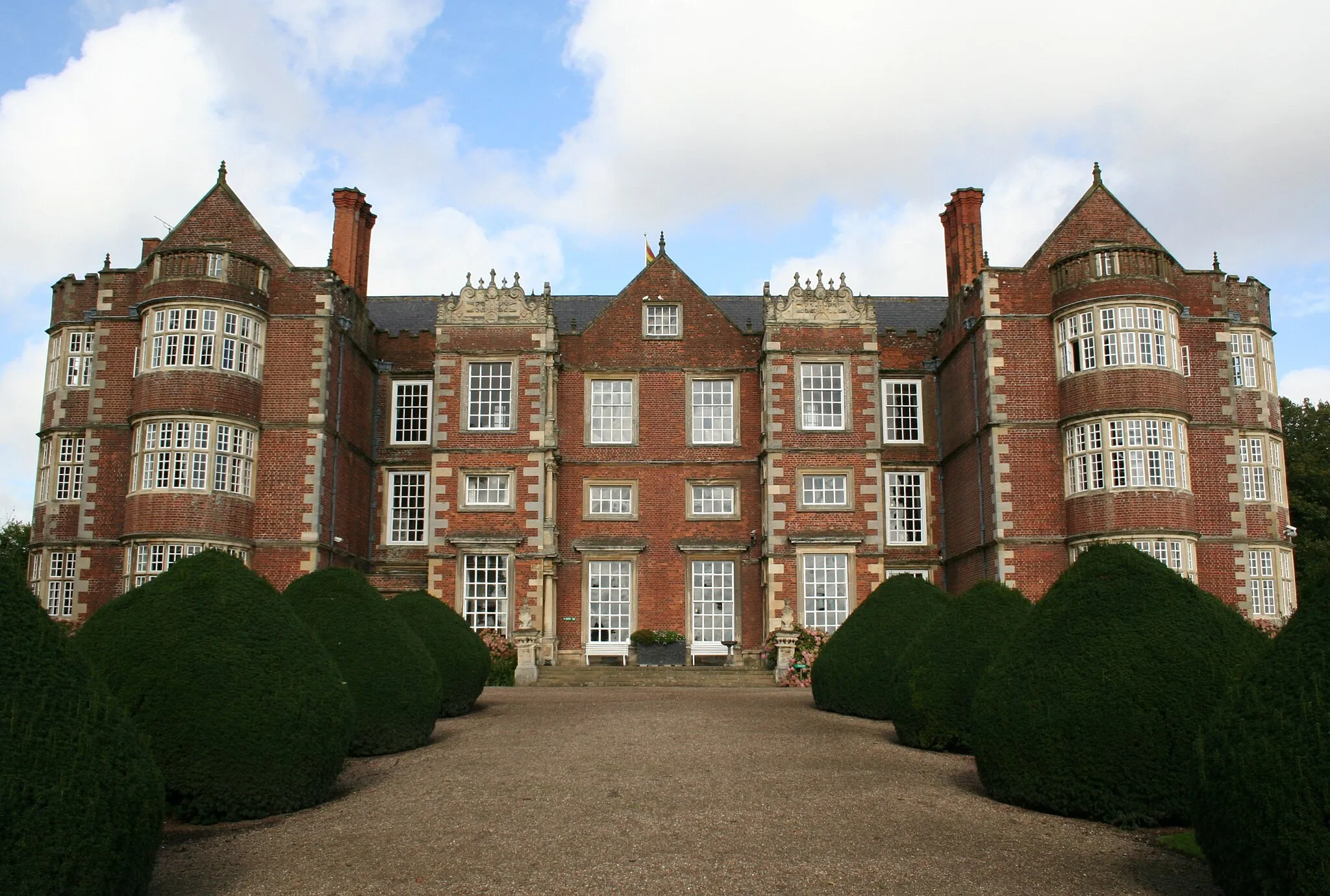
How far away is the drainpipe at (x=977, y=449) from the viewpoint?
30.1 metres

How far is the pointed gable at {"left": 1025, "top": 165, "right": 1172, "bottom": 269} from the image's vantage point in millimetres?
30672

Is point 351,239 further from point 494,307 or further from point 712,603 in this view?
point 712,603

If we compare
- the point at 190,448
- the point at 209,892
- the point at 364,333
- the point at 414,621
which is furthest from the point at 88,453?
the point at 209,892

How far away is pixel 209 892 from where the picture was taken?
7.54 m

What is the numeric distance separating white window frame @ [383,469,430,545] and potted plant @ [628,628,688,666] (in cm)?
760

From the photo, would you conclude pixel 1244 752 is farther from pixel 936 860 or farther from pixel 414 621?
pixel 414 621

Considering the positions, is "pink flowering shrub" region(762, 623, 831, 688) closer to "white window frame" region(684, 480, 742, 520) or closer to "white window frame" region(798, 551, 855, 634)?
"white window frame" region(798, 551, 855, 634)

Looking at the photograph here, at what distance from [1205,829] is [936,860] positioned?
199cm

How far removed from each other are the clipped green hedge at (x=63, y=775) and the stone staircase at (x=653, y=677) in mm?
20479

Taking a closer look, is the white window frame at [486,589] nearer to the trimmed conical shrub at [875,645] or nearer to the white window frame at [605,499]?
the white window frame at [605,499]

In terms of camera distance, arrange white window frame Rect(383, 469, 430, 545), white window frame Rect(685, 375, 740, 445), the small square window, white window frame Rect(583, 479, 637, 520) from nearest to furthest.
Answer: white window frame Rect(583, 479, 637, 520)
the small square window
white window frame Rect(685, 375, 740, 445)
white window frame Rect(383, 469, 430, 545)

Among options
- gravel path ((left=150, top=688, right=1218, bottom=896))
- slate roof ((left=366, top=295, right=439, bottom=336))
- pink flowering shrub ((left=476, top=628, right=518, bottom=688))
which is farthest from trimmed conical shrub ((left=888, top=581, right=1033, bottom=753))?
slate roof ((left=366, top=295, right=439, bottom=336))

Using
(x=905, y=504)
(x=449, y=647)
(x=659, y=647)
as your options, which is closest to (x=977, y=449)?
(x=905, y=504)

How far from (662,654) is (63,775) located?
82.6 feet
